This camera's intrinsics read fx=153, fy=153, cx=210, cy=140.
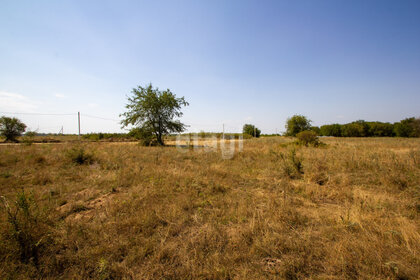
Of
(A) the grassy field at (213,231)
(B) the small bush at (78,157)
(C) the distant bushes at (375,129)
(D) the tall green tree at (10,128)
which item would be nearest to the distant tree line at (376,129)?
(C) the distant bushes at (375,129)

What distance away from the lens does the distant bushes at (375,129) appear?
124 feet

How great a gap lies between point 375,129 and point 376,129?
213 millimetres

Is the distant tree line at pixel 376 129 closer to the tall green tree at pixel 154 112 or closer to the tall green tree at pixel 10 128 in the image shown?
the tall green tree at pixel 154 112

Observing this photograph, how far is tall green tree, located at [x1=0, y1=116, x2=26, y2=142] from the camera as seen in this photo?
2635 centimetres

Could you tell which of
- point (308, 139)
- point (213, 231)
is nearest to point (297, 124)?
point (308, 139)

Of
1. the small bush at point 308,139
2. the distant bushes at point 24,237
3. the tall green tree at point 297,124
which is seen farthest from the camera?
the tall green tree at point 297,124

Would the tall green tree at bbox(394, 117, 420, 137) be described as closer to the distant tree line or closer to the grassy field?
the distant tree line

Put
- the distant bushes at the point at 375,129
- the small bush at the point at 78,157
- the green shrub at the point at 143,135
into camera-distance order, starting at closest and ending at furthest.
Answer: the small bush at the point at 78,157 < the green shrub at the point at 143,135 < the distant bushes at the point at 375,129

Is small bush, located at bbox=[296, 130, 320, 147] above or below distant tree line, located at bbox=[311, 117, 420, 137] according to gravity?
below

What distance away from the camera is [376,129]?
46.3 meters

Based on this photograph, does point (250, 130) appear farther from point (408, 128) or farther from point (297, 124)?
point (408, 128)

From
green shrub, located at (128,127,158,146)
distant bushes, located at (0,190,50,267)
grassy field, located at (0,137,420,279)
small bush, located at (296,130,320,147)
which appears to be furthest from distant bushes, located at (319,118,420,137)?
distant bushes, located at (0,190,50,267)

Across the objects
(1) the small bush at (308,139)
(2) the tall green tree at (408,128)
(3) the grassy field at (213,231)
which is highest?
(2) the tall green tree at (408,128)

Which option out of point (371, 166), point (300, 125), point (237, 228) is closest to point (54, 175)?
point (237, 228)
